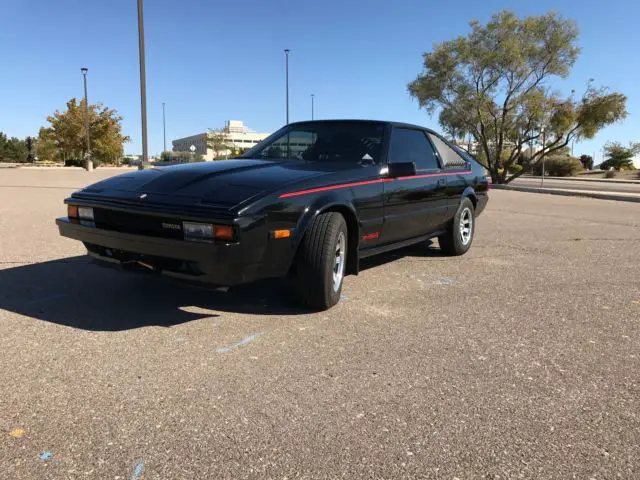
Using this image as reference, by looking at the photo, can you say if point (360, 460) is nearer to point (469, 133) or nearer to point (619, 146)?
point (469, 133)

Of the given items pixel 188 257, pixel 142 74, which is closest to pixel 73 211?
pixel 188 257

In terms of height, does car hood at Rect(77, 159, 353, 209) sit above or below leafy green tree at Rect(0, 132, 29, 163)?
below

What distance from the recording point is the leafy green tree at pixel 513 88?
2631 centimetres

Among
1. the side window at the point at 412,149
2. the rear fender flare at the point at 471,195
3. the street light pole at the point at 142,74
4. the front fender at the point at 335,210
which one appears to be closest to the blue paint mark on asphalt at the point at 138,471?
the front fender at the point at 335,210

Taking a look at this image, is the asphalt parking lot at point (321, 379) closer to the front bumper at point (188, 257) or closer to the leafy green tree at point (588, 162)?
the front bumper at point (188, 257)

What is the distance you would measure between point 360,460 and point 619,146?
6843 centimetres

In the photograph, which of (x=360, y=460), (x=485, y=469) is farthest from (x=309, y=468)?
(x=485, y=469)

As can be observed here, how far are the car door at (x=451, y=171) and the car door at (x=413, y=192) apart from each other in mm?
139

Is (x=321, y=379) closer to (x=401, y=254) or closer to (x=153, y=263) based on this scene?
(x=153, y=263)

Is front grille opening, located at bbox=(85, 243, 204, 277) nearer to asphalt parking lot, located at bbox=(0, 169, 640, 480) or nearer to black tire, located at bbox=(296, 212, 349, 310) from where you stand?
asphalt parking lot, located at bbox=(0, 169, 640, 480)

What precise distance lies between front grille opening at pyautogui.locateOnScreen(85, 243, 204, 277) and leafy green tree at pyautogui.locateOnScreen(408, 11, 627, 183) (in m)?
26.6

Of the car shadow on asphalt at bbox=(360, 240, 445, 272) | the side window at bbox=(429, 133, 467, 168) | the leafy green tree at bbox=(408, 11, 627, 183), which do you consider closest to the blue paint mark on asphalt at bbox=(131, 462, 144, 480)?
the car shadow on asphalt at bbox=(360, 240, 445, 272)

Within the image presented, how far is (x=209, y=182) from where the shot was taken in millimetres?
3758

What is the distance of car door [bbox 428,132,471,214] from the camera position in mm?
5831
